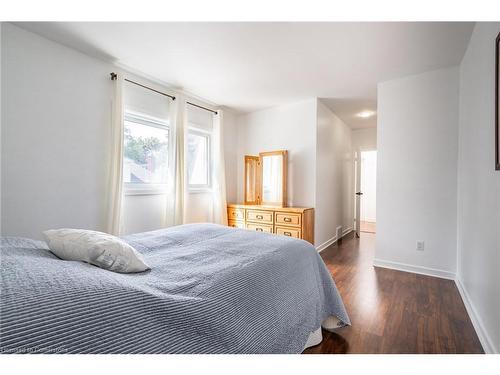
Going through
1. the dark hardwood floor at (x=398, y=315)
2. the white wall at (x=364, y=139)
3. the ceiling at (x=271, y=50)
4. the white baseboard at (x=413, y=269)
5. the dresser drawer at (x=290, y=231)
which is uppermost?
the ceiling at (x=271, y=50)

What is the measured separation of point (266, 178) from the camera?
4211mm

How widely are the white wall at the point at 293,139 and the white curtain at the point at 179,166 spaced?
1.54 m

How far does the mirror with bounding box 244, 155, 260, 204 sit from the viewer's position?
169 inches

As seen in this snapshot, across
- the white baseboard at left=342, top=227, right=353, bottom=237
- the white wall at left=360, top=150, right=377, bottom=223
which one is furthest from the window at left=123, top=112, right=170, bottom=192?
the white wall at left=360, top=150, right=377, bottom=223

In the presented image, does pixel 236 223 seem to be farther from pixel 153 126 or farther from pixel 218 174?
pixel 153 126

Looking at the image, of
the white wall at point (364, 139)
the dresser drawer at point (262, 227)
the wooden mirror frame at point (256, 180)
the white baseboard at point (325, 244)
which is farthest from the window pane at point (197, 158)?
the white wall at point (364, 139)

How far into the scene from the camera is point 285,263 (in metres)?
1.47

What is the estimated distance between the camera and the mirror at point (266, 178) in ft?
13.3

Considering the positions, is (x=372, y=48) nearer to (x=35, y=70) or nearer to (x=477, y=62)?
(x=477, y=62)

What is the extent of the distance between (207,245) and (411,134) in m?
2.94

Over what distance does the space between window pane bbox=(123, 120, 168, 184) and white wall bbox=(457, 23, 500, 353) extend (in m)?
3.27

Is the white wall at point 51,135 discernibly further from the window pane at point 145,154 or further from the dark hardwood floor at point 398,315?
the dark hardwood floor at point 398,315
